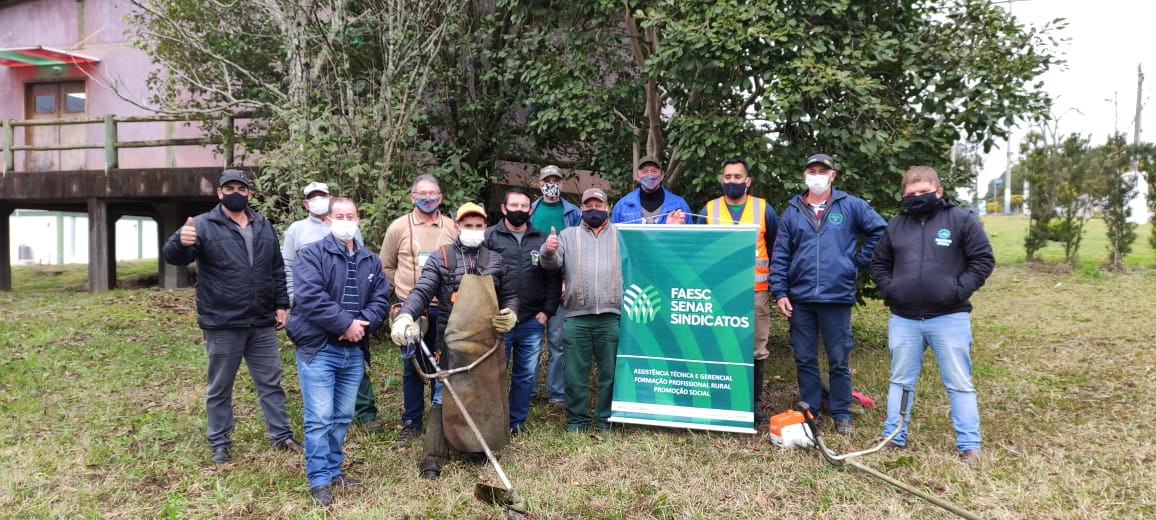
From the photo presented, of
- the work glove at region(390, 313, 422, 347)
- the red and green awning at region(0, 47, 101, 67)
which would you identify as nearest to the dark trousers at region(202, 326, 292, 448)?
the work glove at region(390, 313, 422, 347)

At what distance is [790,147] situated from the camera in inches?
257

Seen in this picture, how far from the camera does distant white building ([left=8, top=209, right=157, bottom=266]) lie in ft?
92.4

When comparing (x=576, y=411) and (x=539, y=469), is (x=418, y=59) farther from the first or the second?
(x=539, y=469)

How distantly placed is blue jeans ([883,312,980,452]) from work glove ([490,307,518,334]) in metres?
2.41

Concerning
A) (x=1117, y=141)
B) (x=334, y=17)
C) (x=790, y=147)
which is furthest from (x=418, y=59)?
(x=1117, y=141)

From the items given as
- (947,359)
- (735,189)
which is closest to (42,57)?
(735,189)

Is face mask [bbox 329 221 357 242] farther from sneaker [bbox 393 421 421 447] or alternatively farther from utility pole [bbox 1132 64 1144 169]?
utility pole [bbox 1132 64 1144 169]

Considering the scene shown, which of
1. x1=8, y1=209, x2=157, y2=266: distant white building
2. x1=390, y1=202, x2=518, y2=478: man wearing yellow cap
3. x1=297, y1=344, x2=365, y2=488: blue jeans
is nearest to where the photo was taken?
x1=297, y1=344, x2=365, y2=488: blue jeans

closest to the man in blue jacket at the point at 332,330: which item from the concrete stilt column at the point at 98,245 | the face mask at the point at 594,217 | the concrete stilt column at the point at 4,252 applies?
the face mask at the point at 594,217

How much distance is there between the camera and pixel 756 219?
5270 millimetres

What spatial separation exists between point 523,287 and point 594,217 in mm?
688

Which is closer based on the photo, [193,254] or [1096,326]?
[193,254]

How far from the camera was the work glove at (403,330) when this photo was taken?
4.09 m

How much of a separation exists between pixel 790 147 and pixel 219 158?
959cm
